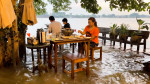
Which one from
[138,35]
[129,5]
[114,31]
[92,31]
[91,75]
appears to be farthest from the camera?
[114,31]

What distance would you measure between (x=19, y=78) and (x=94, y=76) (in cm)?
199

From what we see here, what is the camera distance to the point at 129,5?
595 cm

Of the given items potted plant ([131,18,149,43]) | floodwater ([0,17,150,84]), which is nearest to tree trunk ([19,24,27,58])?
floodwater ([0,17,150,84])

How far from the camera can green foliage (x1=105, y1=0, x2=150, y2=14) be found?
5.69 metres

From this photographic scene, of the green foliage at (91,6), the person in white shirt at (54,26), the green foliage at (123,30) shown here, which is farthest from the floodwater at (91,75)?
the green foliage at (123,30)

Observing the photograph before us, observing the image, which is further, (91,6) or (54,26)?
(91,6)

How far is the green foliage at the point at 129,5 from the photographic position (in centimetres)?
569

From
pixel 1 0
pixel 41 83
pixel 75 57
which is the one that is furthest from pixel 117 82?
pixel 1 0

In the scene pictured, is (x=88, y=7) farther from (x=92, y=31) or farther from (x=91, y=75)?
(x=91, y=75)

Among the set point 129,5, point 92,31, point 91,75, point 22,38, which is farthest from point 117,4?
point 22,38

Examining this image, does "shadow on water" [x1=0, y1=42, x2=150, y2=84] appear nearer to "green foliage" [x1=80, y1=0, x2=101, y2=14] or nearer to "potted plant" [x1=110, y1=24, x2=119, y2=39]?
"green foliage" [x1=80, y1=0, x2=101, y2=14]

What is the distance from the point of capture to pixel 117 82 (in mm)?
3812

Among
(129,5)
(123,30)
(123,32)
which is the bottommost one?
(123,32)

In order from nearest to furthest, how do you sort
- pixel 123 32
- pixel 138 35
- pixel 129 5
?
pixel 129 5 < pixel 138 35 < pixel 123 32
